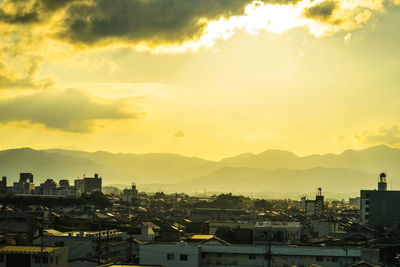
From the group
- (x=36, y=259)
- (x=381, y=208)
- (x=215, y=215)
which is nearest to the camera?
(x=36, y=259)

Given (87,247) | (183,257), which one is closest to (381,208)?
→ (87,247)

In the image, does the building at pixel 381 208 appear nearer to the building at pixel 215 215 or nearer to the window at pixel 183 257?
the building at pixel 215 215

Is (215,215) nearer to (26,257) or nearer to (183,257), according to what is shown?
(183,257)

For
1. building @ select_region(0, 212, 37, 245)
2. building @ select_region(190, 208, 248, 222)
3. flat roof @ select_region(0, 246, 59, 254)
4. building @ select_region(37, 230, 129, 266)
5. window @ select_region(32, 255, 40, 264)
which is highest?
building @ select_region(0, 212, 37, 245)

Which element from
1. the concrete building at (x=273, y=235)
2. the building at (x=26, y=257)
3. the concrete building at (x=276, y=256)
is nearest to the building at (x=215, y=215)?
the concrete building at (x=273, y=235)

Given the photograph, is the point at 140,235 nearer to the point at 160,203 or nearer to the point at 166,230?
the point at 166,230

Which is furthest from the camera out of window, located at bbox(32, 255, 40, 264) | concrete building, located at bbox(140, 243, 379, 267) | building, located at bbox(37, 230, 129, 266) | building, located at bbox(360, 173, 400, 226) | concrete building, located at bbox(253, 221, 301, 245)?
building, located at bbox(360, 173, 400, 226)

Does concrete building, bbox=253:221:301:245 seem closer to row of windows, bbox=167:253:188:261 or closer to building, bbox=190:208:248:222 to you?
row of windows, bbox=167:253:188:261

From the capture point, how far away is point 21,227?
4659 centimetres

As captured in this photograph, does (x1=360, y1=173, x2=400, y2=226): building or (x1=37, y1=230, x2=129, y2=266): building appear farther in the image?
(x1=360, y1=173, x2=400, y2=226): building

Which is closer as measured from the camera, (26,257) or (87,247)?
(26,257)

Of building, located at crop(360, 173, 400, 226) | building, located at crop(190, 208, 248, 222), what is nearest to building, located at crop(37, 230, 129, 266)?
building, located at crop(360, 173, 400, 226)

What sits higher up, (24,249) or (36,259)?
(24,249)

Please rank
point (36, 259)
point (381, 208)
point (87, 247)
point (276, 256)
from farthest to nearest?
1. point (381, 208)
2. point (87, 247)
3. point (276, 256)
4. point (36, 259)
